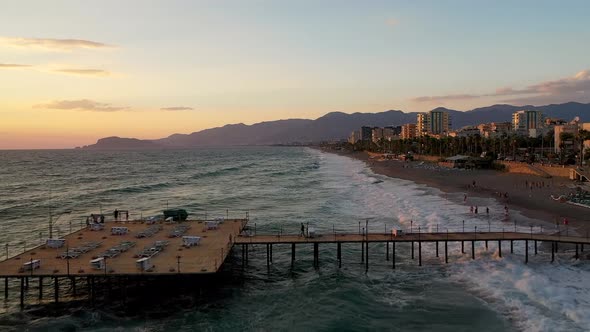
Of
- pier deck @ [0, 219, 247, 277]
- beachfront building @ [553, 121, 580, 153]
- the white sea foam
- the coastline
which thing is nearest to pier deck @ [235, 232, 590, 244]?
the white sea foam

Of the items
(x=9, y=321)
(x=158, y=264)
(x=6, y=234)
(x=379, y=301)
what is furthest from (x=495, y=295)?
(x=6, y=234)

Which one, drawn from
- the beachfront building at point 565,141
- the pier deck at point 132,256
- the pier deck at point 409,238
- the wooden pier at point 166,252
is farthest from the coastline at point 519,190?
the beachfront building at point 565,141

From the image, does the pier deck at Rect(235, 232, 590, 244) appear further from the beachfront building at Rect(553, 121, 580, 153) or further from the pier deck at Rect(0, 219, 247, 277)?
the beachfront building at Rect(553, 121, 580, 153)

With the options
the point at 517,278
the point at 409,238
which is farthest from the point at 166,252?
the point at 517,278

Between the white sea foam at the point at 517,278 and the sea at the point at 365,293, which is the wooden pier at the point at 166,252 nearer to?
the sea at the point at 365,293

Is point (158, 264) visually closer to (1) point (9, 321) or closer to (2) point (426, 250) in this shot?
(1) point (9, 321)

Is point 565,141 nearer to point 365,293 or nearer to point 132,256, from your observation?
point 365,293
